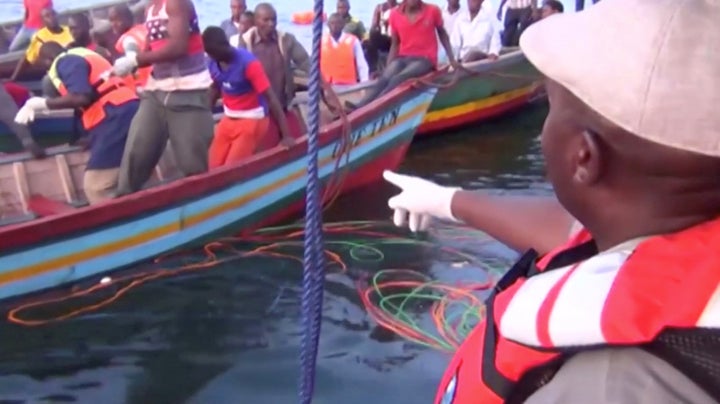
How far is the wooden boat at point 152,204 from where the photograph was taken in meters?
4.85

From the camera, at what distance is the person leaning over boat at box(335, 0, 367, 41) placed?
10734 millimetres

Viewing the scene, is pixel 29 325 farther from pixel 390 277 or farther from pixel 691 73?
pixel 691 73

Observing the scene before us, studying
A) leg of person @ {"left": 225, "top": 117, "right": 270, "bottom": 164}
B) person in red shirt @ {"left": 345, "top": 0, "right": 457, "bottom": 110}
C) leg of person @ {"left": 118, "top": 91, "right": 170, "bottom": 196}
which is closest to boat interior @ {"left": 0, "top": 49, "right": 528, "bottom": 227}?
leg of person @ {"left": 118, "top": 91, "right": 170, "bottom": 196}

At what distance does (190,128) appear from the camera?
219 inches

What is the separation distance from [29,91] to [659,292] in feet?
29.9

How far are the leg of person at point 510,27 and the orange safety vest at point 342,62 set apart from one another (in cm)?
295

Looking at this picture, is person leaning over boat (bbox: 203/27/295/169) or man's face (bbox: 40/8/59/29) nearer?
person leaning over boat (bbox: 203/27/295/169)

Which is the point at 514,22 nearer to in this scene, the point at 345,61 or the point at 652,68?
the point at 345,61

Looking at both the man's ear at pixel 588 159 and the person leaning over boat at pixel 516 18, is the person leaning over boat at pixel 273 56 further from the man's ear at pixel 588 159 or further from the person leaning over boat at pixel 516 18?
the man's ear at pixel 588 159

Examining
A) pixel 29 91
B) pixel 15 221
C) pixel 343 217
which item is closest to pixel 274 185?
pixel 343 217

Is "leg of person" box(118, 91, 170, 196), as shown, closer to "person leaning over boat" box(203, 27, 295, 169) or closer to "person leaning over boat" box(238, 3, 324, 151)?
"person leaning over boat" box(203, 27, 295, 169)

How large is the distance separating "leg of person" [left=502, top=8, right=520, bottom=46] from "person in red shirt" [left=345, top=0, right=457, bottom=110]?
3.57m

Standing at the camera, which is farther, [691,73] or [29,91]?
[29,91]

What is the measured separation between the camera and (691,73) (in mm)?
827
